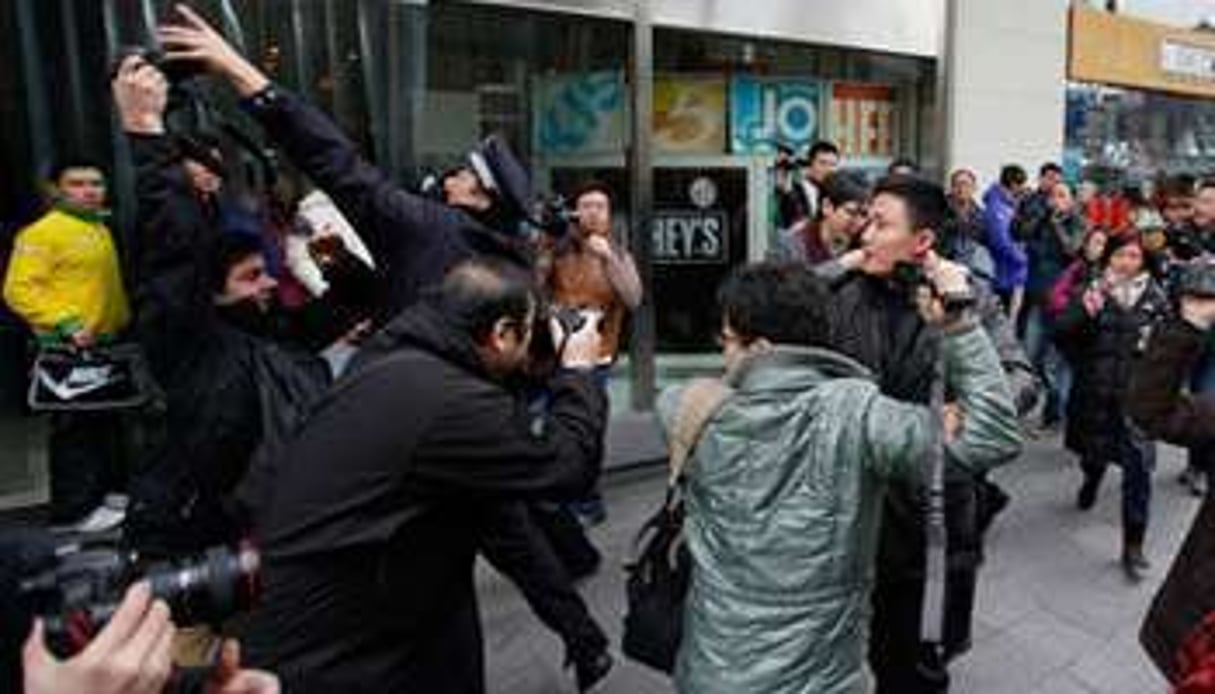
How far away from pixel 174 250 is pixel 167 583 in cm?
215

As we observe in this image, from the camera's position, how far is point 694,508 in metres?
2.66

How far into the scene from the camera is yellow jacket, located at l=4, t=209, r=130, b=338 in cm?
518

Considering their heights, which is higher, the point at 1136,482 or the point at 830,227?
the point at 830,227

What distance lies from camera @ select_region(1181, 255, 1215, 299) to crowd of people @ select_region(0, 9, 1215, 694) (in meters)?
0.01

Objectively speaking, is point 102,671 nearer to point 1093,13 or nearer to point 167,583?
point 167,583

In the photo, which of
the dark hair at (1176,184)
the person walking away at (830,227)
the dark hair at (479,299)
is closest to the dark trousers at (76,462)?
the person walking away at (830,227)

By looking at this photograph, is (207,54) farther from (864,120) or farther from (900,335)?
(864,120)

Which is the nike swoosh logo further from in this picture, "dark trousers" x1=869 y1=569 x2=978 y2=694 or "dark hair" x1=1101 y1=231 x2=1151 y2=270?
"dark hair" x1=1101 y1=231 x2=1151 y2=270

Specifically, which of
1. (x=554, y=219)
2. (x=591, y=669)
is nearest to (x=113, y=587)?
(x=591, y=669)

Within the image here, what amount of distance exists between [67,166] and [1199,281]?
4538 millimetres

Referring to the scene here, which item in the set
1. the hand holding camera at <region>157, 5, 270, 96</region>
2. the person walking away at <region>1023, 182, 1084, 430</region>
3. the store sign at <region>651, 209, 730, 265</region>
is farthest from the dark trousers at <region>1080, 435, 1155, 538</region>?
the hand holding camera at <region>157, 5, 270, 96</region>

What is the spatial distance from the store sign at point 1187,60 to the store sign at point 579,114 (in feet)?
30.9

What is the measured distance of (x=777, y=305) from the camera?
99.6 inches

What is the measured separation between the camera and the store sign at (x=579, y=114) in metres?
8.00
